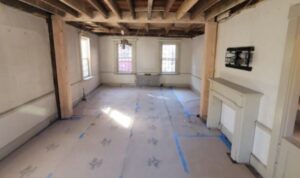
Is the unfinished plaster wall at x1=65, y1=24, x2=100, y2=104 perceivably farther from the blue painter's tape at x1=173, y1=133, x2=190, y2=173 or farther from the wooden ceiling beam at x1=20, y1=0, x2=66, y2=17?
the blue painter's tape at x1=173, y1=133, x2=190, y2=173

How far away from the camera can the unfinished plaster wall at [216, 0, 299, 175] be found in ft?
7.13

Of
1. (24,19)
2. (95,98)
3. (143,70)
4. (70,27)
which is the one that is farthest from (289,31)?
(143,70)

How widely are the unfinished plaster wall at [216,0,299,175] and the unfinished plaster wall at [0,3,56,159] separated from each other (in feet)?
12.6

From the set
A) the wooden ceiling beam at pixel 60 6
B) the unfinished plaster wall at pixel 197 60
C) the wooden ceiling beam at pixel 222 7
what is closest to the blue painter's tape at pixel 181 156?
the wooden ceiling beam at pixel 222 7

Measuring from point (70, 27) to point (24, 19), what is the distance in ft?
6.65

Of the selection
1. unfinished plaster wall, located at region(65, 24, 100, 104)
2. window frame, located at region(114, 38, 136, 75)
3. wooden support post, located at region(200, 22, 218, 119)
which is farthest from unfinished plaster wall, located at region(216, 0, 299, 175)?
window frame, located at region(114, 38, 136, 75)

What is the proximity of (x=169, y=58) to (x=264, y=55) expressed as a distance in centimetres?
638

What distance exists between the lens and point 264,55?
2.44 metres

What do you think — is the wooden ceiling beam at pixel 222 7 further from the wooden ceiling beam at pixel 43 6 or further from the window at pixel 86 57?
the window at pixel 86 57

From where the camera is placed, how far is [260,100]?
8.25 feet

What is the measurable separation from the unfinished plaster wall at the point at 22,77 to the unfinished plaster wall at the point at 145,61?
15.4 ft

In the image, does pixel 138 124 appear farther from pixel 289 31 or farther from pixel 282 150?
pixel 289 31

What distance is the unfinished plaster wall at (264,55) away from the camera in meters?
2.17

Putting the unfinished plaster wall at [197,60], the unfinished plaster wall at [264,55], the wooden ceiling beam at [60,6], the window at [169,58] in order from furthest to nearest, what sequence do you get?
the window at [169,58]
the unfinished plaster wall at [197,60]
the wooden ceiling beam at [60,6]
the unfinished plaster wall at [264,55]
